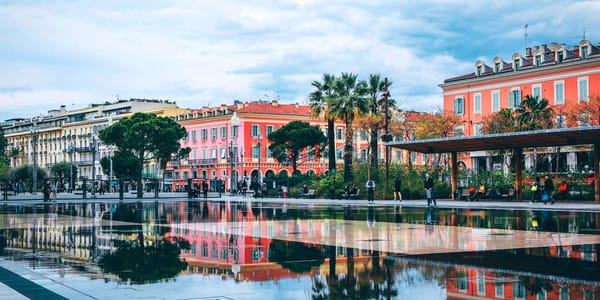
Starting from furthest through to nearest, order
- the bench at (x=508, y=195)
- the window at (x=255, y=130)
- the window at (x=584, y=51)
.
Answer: the window at (x=255, y=130) < the window at (x=584, y=51) < the bench at (x=508, y=195)

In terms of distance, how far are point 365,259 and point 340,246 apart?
251cm

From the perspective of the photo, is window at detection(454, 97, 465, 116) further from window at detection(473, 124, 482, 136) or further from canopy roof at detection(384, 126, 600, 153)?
canopy roof at detection(384, 126, 600, 153)

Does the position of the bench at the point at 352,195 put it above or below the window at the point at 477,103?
below

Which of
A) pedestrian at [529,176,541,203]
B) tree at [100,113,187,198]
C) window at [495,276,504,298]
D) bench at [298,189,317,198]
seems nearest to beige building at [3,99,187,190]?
tree at [100,113,187,198]

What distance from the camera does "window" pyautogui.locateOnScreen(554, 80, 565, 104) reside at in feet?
222

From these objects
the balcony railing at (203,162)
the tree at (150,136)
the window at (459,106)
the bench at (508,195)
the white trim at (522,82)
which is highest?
the white trim at (522,82)

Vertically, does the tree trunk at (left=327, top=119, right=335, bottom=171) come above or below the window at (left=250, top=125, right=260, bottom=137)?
below

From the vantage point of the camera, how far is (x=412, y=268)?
1186 centimetres

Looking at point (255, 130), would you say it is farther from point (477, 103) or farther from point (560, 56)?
point (560, 56)

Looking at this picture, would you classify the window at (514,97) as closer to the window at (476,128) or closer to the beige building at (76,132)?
the window at (476,128)

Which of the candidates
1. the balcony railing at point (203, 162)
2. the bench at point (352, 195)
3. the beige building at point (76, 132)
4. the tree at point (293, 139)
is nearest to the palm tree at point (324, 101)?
the bench at point (352, 195)

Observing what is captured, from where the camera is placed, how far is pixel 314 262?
12.8 meters

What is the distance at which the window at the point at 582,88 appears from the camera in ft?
215

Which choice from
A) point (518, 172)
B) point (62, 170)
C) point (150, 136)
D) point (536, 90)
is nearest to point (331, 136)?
point (518, 172)
